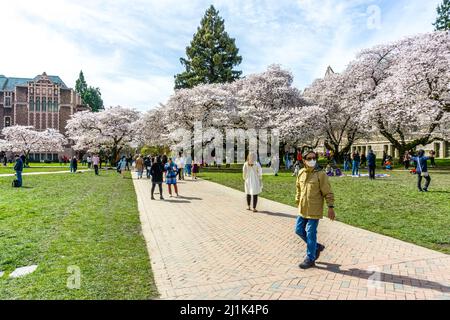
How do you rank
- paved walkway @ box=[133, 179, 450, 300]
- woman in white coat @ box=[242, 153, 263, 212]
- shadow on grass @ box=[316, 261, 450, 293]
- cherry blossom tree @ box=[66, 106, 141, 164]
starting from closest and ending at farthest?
paved walkway @ box=[133, 179, 450, 300] → shadow on grass @ box=[316, 261, 450, 293] → woman in white coat @ box=[242, 153, 263, 212] → cherry blossom tree @ box=[66, 106, 141, 164]

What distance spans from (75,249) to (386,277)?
5.50 m

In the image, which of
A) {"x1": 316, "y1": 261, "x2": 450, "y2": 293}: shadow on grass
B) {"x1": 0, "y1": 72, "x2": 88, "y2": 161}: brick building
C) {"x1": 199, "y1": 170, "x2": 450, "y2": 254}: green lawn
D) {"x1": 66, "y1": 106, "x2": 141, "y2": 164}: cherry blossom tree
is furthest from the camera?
{"x1": 0, "y1": 72, "x2": 88, "y2": 161}: brick building

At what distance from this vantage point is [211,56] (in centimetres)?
5272

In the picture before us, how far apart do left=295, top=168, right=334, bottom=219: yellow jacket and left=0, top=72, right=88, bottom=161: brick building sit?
77132 mm

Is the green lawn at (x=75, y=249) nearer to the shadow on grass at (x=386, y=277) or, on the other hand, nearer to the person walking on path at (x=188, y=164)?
the shadow on grass at (x=386, y=277)

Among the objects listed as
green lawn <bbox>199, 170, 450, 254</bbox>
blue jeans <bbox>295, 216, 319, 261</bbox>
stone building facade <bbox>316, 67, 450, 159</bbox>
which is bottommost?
green lawn <bbox>199, 170, 450, 254</bbox>

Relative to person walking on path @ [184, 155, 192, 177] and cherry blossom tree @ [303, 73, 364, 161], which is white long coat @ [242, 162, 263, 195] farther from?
cherry blossom tree @ [303, 73, 364, 161]

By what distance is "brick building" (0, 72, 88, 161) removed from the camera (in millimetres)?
72312

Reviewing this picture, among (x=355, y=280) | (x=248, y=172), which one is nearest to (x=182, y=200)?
(x=248, y=172)

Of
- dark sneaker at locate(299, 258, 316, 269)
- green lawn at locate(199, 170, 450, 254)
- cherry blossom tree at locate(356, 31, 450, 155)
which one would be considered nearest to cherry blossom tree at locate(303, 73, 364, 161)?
cherry blossom tree at locate(356, 31, 450, 155)

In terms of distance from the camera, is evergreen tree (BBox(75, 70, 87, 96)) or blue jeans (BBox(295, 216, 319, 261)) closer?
blue jeans (BBox(295, 216, 319, 261))

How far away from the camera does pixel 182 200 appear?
1300 cm

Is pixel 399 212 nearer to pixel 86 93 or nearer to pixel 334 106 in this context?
pixel 334 106
